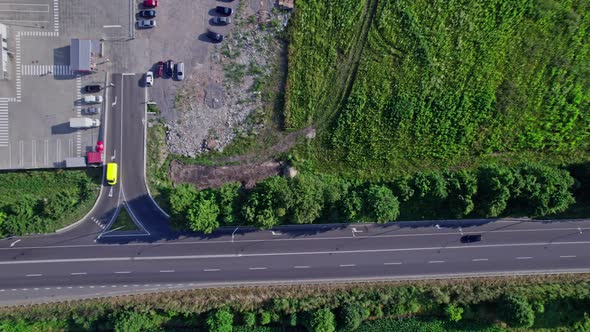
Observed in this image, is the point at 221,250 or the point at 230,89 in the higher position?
the point at 230,89

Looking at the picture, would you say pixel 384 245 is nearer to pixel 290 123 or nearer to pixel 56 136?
pixel 290 123

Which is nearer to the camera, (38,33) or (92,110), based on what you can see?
(92,110)

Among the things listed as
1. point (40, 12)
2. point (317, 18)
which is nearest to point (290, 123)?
point (317, 18)

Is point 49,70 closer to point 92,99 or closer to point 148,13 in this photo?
point 92,99

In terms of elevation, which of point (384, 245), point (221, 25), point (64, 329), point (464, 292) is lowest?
point (64, 329)

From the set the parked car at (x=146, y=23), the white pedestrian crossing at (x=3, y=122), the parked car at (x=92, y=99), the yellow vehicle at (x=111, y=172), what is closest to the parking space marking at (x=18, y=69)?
the white pedestrian crossing at (x=3, y=122)

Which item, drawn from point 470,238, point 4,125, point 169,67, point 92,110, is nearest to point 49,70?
point 92,110

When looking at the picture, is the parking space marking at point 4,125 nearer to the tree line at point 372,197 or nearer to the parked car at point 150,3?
the parked car at point 150,3

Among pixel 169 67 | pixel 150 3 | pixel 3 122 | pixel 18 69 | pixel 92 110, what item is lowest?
pixel 3 122
